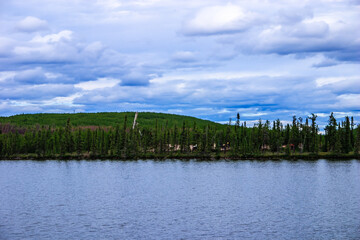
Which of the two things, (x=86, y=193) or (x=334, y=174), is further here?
(x=334, y=174)

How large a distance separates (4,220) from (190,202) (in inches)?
1211

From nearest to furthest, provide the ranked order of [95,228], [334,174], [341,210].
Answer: [95,228], [341,210], [334,174]

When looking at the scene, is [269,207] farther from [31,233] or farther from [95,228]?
[31,233]

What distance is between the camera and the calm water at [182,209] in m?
52.8

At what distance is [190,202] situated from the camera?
251ft

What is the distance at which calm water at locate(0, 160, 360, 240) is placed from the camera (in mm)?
52844

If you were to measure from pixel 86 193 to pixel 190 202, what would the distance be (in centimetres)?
2547

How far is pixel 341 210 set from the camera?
6781cm

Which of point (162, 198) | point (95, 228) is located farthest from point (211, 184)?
point (95, 228)

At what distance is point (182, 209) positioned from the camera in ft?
226

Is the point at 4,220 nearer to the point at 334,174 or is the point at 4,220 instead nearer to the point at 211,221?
the point at 211,221

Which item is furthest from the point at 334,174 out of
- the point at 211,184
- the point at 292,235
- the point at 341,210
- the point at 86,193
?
the point at 292,235

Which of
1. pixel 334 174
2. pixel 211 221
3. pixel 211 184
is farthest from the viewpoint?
pixel 334 174

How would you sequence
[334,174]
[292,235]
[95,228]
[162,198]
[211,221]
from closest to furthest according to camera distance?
[292,235] < [95,228] < [211,221] < [162,198] < [334,174]
